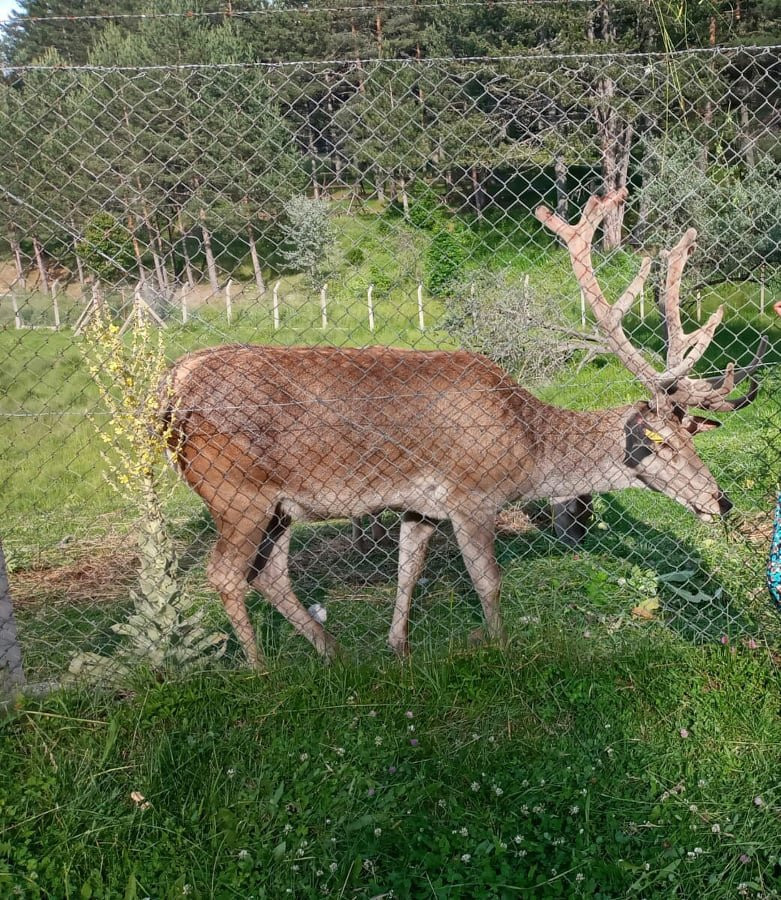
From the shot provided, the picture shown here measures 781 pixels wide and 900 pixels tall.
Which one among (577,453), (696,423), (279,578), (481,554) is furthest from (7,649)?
(696,423)

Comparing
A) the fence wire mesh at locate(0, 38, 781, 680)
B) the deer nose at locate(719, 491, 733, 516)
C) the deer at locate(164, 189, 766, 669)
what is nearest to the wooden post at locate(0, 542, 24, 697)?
the fence wire mesh at locate(0, 38, 781, 680)

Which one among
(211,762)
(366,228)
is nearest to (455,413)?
(366,228)

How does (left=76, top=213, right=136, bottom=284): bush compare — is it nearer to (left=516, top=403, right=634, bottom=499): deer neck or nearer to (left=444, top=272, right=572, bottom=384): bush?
(left=516, top=403, right=634, bottom=499): deer neck

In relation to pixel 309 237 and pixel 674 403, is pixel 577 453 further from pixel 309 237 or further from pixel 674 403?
pixel 309 237

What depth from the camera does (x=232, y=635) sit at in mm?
4984

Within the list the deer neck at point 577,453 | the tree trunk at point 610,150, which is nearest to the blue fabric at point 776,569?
the tree trunk at point 610,150

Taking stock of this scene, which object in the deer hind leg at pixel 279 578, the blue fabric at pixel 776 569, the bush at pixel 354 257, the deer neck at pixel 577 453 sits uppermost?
the bush at pixel 354 257

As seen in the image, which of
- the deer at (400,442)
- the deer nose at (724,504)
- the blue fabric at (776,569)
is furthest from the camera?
the deer nose at (724,504)

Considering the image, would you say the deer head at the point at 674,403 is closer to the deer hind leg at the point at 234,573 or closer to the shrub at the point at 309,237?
the shrub at the point at 309,237

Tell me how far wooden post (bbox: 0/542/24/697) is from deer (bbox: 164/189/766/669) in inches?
46.9

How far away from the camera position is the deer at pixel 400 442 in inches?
187

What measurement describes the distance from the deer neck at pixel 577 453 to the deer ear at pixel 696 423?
0.38m

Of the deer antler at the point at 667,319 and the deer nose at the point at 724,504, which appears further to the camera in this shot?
the deer nose at the point at 724,504

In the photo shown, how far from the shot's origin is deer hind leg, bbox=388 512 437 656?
16.4ft
